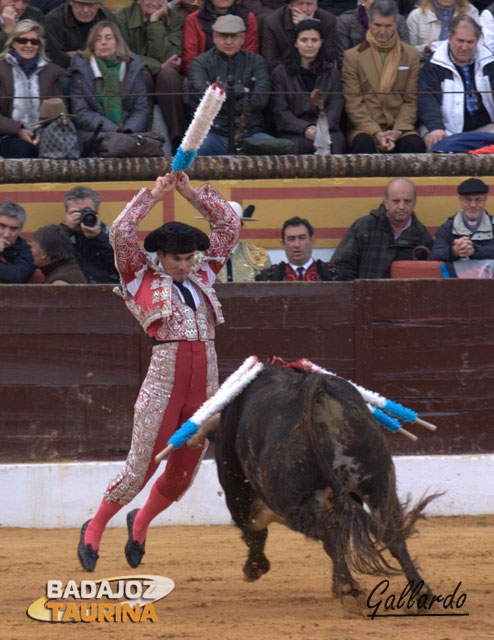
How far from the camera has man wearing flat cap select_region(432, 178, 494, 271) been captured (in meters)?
6.39

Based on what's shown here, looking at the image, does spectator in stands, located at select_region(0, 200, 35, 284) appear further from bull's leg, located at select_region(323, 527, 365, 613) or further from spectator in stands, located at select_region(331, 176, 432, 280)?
bull's leg, located at select_region(323, 527, 365, 613)

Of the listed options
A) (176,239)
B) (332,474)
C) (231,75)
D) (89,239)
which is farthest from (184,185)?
(231,75)

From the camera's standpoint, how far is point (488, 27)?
294 inches

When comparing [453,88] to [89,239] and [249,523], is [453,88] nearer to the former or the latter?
[89,239]

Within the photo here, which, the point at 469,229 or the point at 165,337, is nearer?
the point at 165,337

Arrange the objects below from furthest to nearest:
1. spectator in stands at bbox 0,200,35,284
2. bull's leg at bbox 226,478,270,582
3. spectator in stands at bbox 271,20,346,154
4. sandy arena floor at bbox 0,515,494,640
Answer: spectator in stands at bbox 271,20,346,154, spectator in stands at bbox 0,200,35,284, bull's leg at bbox 226,478,270,582, sandy arena floor at bbox 0,515,494,640

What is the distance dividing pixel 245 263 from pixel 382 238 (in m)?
0.80

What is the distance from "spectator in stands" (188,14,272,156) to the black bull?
3.40 m

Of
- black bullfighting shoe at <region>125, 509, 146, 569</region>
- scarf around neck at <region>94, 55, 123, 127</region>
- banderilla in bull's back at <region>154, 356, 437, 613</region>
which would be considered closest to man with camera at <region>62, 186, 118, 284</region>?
scarf around neck at <region>94, 55, 123, 127</region>

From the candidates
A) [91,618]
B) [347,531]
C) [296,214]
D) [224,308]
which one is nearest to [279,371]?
[347,531]

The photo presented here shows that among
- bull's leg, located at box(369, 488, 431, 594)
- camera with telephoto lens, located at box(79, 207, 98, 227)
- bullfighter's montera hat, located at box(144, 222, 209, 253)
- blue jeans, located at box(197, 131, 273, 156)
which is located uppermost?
blue jeans, located at box(197, 131, 273, 156)

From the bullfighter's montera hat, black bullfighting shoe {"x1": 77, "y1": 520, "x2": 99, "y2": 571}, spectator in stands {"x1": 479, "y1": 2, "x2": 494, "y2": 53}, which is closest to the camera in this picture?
the bullfighter's montera hat

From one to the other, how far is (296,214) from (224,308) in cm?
107

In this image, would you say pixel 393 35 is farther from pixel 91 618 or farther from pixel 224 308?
pixel 91 618
